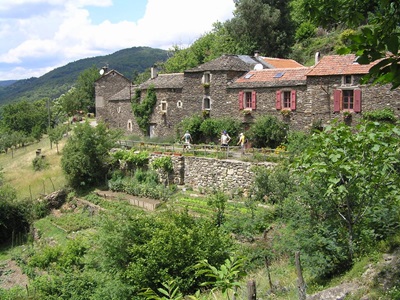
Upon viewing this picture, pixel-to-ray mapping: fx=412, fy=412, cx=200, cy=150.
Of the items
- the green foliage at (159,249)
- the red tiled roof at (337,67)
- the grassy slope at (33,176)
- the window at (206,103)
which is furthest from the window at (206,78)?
the green foliage at (159,249)

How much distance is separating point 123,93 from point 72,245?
2260 cm

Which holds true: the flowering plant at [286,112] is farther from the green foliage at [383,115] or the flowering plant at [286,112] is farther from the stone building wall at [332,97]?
the green foliage at [383,115]

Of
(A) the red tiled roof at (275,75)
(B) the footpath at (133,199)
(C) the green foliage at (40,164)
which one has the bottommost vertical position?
(B) the footpath at (133,199)

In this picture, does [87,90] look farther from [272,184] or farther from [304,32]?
[272,184]

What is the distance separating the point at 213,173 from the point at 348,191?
15987 millimetres

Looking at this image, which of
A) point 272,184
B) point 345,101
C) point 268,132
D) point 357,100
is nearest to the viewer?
point 272,184

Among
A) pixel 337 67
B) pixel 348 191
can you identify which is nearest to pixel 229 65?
pixel 337 67

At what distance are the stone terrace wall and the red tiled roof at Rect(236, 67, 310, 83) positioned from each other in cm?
641

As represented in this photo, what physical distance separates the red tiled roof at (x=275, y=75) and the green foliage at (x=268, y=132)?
2.61m

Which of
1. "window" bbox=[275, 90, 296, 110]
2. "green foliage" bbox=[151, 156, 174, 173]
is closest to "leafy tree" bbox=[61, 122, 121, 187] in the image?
"green foliage" bbox=[151, 156, 174, 173]

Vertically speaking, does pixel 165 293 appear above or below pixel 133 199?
above

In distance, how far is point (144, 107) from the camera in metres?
34.3

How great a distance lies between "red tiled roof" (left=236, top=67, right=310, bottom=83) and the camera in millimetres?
25314

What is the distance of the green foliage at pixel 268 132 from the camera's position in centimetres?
2530
